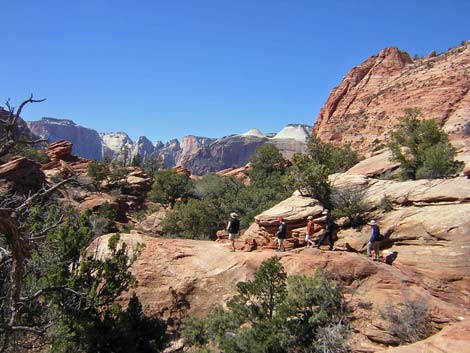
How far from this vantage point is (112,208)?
33.1 m

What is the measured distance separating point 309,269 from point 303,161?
7898 millimetres

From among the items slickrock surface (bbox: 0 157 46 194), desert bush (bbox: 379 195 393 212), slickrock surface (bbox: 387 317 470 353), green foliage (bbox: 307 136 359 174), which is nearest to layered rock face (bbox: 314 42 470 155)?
green foliage (bbox: 307 136 359 174)

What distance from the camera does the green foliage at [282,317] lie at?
862 centimetres

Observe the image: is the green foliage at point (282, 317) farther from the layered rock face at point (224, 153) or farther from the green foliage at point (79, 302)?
the layered rock face at point (224, 153)

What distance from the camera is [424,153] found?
1736cm

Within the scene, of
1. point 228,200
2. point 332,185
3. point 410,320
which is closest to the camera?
point 410,320

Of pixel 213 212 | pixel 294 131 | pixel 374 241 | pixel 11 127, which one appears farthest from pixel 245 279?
pixel 294 131

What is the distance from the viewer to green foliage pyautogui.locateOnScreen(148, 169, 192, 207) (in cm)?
4056

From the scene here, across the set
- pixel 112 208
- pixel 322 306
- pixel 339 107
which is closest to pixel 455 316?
pixel 322 306

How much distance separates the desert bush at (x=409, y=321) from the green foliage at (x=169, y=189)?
1311 inches

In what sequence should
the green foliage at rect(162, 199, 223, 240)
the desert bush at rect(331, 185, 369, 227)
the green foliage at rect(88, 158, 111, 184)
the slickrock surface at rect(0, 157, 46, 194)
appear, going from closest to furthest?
the desert bush at rect(331, 185, 369, 227), the green foliage at rect(162, 199, 223, 240), the slickrock surface at rect(0, 157, 46, 194), the green foliage at rect(88, 158, 111, 184)

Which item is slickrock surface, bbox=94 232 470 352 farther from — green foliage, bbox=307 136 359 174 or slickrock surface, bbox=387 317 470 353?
green foliage, bbox=307 136 359 174

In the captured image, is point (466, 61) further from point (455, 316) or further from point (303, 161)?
point (455, 316)

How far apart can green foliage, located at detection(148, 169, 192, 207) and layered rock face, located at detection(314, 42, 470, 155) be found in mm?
20424
